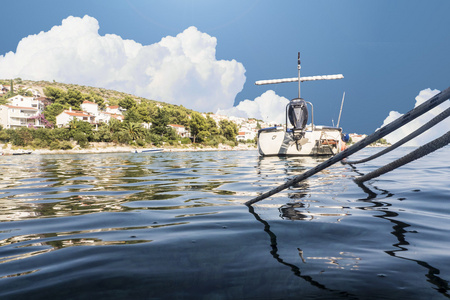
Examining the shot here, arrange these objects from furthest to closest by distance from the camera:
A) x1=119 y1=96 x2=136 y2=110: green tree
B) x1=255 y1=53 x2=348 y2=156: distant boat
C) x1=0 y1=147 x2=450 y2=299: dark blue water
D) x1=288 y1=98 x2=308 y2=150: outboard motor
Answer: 1. x1=119 y1=96 x2=136 y2=110: green tree
2. x1=255 y1=53 x2=348 y2=156: distant boat
3. x1=288 y1=98 x2=308 y2=150: outboard motor
4. x1=0 y1=147 x2=450 y2=299: dark blue water

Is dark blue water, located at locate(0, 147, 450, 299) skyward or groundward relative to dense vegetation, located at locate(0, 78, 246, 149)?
groundward

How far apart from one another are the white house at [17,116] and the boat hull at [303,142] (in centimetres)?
7999

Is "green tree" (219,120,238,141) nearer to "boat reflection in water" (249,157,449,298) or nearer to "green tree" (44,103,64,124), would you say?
"green tree" (44,103,64,124)

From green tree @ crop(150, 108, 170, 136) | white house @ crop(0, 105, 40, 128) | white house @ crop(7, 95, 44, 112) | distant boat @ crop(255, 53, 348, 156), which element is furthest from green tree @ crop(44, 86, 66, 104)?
distant boat @ crop(255, 53, 348, 156)

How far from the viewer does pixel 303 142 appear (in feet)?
61.0

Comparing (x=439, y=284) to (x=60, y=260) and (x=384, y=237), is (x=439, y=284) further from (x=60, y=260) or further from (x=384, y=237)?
(x=60, y=260)

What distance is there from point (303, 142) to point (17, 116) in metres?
84.1

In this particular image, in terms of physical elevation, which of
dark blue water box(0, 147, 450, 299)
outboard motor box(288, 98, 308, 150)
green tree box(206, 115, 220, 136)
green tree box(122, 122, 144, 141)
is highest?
green tree box(206, 115, 220, 136)

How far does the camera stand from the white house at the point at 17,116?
74.2 metres

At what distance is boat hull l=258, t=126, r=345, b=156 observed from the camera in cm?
1869

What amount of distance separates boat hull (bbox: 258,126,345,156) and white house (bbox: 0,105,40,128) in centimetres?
7999

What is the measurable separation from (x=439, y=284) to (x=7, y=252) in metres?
3.21

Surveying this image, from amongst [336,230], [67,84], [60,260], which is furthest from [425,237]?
[67,84]

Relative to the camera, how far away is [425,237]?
257 cm
